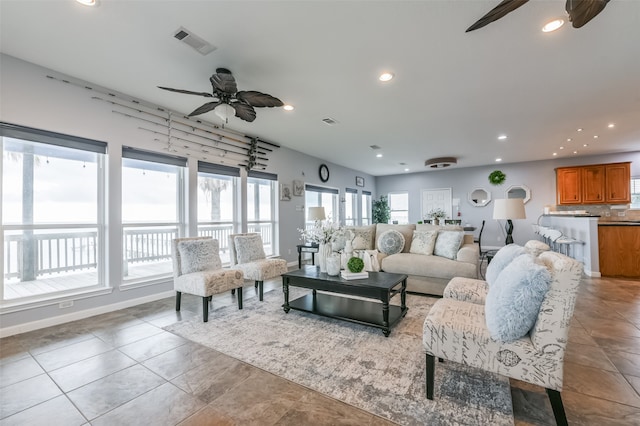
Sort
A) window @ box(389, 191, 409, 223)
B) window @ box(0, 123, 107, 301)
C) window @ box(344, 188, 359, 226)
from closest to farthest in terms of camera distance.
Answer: window @ box(0, 123, 107, 301) → window @ box(344, 188, 359, 226) → window @ box(389, 191, 409, 223)

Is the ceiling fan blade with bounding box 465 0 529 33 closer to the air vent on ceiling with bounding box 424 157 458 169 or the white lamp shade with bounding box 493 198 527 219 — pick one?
the white lamp shade with bounding box 493 198 527 219

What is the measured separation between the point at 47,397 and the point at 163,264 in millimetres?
2676

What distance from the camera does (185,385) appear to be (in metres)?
1.91

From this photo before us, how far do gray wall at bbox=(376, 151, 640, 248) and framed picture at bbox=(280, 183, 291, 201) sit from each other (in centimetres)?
545

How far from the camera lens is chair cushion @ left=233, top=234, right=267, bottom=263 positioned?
4.03 metres

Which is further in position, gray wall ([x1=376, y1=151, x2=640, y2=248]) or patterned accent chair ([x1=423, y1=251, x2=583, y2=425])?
gray wall ([x1=376, y1=151, x2=640, y2=248])

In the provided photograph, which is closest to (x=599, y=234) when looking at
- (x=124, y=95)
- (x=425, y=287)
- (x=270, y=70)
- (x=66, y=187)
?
(x=425, y=287)

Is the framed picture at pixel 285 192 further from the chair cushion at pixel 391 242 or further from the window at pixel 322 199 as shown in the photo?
the chair cushion at pixel 391 242

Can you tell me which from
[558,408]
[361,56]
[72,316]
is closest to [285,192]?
[361,56]

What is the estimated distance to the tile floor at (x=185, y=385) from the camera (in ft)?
5.24

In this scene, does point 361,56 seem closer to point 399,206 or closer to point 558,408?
point 558,408

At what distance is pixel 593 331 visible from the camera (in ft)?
8.81

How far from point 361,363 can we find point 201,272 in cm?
221

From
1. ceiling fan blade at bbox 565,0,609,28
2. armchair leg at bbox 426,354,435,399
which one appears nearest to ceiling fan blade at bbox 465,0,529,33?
ceiling fan blade at bbox 565,0,609,28
